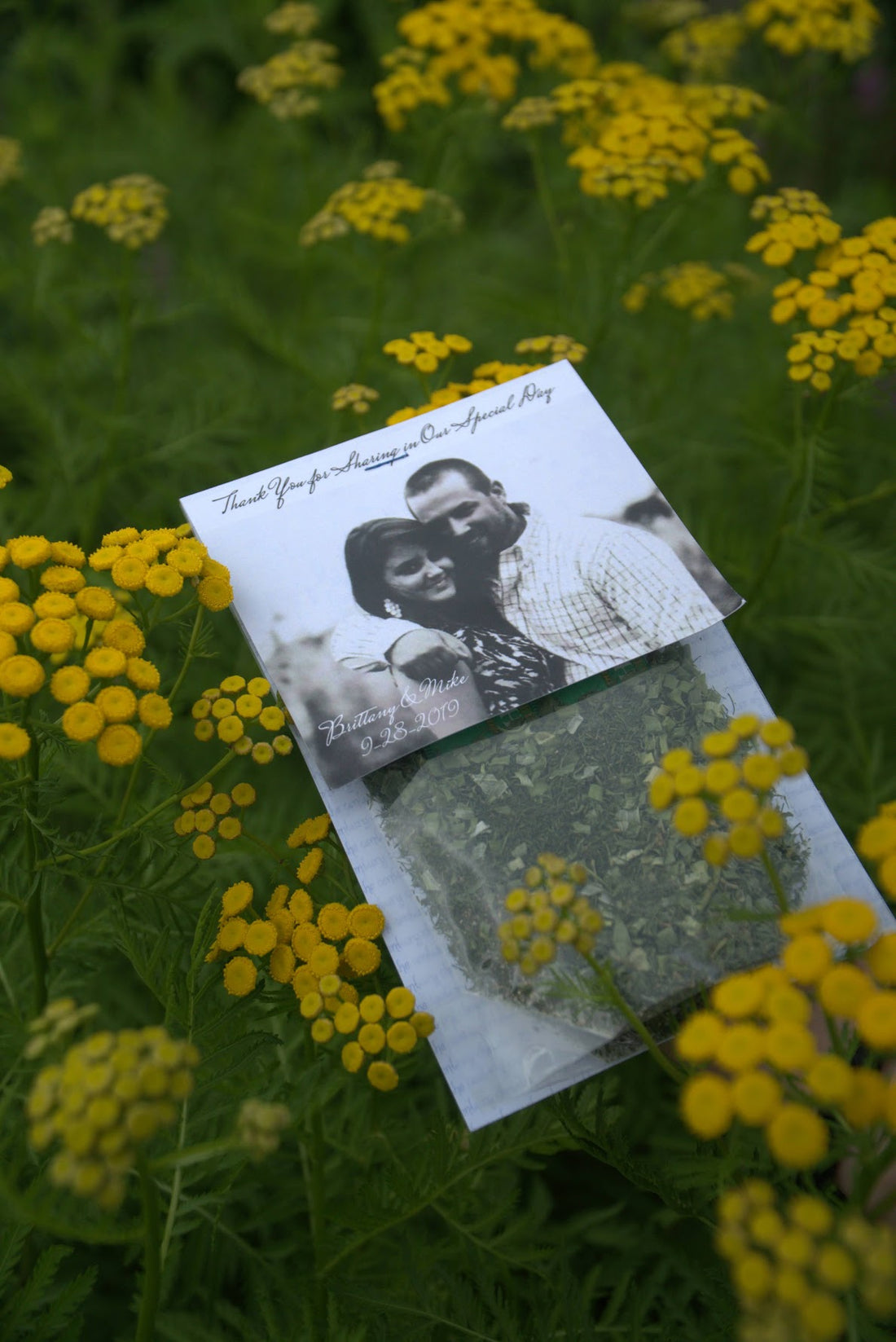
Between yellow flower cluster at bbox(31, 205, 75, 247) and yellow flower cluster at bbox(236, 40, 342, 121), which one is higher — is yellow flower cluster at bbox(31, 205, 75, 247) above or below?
below

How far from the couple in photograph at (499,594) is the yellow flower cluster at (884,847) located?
0.54 meters

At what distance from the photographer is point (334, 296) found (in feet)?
14.5

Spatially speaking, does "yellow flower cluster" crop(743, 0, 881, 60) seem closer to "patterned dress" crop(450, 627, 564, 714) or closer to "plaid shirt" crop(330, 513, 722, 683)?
"plaid shirt" crop(330, 513, 722, 683)

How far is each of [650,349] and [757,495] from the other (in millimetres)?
730

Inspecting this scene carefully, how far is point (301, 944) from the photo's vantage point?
1.61m

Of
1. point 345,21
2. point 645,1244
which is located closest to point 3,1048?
point 645,1244

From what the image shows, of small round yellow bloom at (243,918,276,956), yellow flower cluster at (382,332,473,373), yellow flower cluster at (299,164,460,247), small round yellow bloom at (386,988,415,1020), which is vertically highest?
yellow flower cluster at (299,164,460,247)

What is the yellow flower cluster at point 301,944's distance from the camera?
159 cm

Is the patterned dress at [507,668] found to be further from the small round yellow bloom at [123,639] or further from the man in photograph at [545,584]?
the small round yellow bloom at [123,639]

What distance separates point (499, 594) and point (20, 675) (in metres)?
0.87

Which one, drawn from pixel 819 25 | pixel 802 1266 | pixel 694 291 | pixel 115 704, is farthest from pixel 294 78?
pixel 802 1266

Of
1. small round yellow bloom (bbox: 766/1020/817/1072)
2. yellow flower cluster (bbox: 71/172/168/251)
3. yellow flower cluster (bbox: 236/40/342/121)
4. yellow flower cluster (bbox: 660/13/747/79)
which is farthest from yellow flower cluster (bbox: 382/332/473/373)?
yellow flower cluster (bbox: 660/13/747/79)

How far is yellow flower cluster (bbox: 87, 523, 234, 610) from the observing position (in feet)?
5.43

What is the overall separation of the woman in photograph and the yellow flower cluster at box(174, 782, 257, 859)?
43cm
